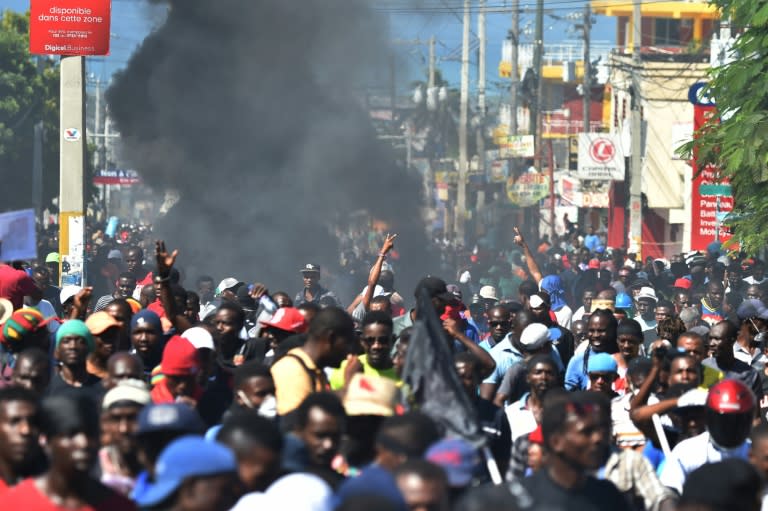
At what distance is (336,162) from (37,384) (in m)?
27.9

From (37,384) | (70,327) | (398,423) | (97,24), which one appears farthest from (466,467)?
(97,24)

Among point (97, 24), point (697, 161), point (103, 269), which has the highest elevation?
point (97, 24)

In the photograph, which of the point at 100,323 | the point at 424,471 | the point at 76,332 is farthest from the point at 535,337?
the point at 424,471

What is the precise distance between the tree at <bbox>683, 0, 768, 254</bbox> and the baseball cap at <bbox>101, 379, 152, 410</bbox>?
8.41 m

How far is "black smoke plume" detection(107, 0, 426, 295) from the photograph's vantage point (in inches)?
1205

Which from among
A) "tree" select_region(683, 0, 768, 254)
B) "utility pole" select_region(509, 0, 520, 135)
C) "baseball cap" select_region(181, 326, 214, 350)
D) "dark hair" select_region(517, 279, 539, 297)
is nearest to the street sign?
"tree" select_region(683, 0, 768, 254)

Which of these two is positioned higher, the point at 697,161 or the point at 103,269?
the point at 697,161

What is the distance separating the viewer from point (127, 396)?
539cm

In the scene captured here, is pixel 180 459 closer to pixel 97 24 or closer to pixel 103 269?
pixel 97 24

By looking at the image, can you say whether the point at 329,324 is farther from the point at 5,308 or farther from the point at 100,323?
the point at 5,308

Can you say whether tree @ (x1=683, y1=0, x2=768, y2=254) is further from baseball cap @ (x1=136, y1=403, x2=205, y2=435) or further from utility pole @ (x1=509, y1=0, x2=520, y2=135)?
utility pole @ (x1=509, y1=0, x2=520, y2=135)

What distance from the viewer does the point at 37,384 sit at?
19.5 ft

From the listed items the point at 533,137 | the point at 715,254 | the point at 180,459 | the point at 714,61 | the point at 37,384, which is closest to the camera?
the point at 180,459

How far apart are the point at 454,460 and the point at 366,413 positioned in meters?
0.82
